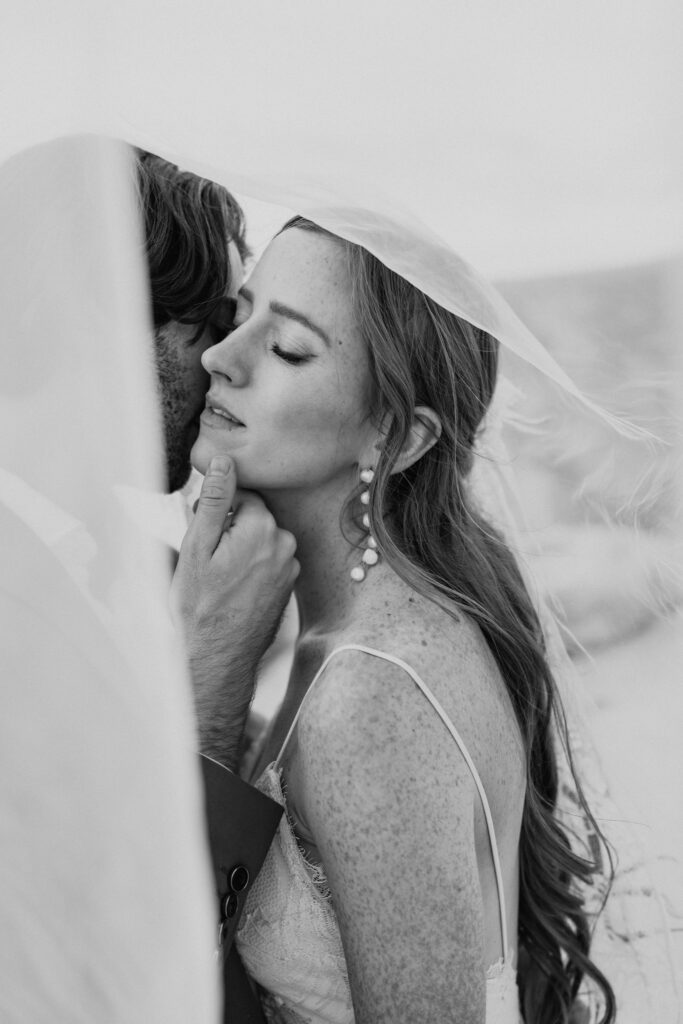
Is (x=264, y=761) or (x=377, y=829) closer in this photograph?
(x=377, y=829)

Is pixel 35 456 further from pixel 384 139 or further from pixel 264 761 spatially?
pixel 264 761

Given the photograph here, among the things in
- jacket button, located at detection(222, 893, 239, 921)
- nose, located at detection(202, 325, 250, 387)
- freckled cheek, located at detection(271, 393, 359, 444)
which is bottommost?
jacket button, located at detection(222, 893, 239, 921)

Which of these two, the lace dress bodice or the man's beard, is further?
the man's beard

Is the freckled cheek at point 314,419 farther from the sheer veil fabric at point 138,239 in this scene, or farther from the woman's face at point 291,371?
the sheer veil fabric at point 138,239

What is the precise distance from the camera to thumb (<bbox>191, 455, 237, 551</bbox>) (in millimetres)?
1552

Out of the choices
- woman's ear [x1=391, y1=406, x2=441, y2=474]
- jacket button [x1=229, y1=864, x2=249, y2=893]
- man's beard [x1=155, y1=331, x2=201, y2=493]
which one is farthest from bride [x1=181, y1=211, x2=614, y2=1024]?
man's beard [x1=155, y1=331, x2=201, y2=493]

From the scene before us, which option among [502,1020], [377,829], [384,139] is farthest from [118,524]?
[502,1020]

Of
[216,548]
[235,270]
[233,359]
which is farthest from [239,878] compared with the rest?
[235,270]

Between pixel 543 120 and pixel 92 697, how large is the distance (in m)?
0.93

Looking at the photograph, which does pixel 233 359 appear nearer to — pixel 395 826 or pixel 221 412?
pixel 221 412

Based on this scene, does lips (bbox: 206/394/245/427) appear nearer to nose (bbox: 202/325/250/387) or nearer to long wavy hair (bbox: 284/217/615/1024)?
nose (bbox: 202/325/250/387)

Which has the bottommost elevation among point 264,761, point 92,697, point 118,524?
point 264,761

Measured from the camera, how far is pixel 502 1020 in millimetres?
1616

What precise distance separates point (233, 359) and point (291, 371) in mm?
89
